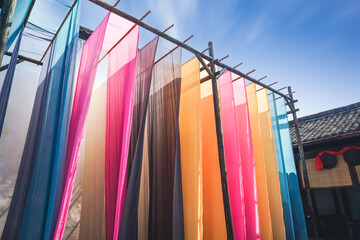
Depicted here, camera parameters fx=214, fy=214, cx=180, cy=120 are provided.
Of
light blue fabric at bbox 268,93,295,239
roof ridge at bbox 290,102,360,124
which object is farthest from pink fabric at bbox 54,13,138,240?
roof ridge at bbox 290,102,360,124

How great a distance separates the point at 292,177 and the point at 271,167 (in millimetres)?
910

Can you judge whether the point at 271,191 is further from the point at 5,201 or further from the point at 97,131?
the point at 5,201

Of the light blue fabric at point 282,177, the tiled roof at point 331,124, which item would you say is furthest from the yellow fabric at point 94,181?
the tiled roof at point 331,124

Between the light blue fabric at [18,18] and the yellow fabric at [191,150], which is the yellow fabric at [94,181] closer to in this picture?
the yellow fabric at [191,150]

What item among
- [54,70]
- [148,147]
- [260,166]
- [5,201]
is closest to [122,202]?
[148,147]

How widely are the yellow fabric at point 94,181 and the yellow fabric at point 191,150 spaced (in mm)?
1177

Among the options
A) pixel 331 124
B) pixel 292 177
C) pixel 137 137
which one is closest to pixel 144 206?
pixel 137 137

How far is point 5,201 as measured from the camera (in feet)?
12.9

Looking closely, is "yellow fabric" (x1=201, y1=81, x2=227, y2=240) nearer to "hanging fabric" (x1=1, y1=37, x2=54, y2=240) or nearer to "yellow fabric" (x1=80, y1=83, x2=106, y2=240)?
"yellow fabric" (x1=80, y1=83, x2=106, y2=240)

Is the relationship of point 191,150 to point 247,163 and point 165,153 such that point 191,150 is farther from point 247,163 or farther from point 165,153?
point 247,163

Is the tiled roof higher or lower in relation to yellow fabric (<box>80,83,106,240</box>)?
higher

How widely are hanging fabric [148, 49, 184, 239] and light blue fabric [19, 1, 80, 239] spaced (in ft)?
4.03

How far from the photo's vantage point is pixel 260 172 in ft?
13.4

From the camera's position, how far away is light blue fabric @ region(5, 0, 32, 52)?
2457 mm
